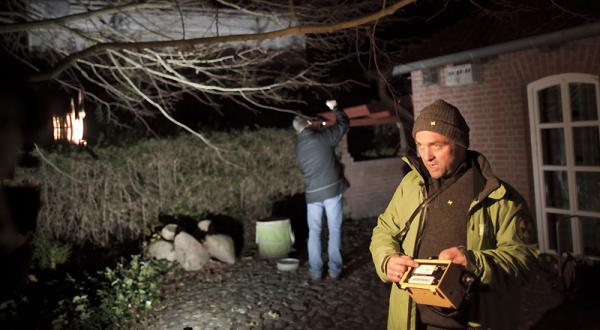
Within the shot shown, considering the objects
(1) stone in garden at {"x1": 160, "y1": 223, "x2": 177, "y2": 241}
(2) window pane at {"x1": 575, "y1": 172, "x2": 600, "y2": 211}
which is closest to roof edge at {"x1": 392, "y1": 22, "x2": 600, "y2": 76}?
(2) window pane at {"x1": 575, "y1": 172, "x2": 600, "y2": 211}

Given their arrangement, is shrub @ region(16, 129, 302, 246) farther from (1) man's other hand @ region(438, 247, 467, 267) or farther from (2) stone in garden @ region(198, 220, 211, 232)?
(1) man's other hand @ region(438, 247, 467, 267)

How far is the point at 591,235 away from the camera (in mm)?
6805

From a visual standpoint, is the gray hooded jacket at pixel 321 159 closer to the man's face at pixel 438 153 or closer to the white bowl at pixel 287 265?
the white bowl at pixel 287 265

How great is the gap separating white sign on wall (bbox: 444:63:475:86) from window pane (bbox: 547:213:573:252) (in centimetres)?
234

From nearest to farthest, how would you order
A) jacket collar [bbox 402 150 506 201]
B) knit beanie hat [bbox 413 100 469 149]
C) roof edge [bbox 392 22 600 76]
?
jacket collar [bbox 402 150 506 201] → knit beanie hat [bbox 413 100 469 149] → roof edge [bbox 392 22 600 76]

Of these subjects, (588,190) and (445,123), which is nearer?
(445,123)

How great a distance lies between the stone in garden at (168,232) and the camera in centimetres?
843

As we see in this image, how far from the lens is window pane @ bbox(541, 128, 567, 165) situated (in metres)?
7.02

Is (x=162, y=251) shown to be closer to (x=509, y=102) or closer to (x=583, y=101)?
(x=509, y=102)

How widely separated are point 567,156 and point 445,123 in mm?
5092

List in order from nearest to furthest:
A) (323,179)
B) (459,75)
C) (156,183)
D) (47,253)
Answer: (323,179)
(47,253)
(459,75)
(156,183)

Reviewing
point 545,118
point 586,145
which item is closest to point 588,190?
point 586,145

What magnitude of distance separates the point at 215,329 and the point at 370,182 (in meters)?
7.23

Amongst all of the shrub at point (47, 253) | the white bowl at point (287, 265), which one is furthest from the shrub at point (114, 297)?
the white bowl at point (287, 265)
